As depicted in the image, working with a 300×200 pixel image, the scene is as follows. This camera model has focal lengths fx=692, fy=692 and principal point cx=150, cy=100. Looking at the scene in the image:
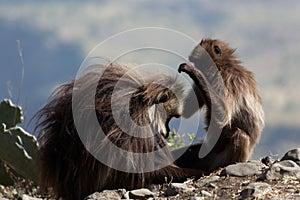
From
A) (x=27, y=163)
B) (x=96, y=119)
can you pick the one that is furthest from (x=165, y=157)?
(x=27, y=163)

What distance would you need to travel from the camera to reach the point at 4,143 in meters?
9.51

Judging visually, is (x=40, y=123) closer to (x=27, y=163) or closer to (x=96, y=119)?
(x=96, y=119)

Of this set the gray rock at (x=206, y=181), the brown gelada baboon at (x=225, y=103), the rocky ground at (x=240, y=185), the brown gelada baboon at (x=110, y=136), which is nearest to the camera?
the rocky ground at (x=240, y=185)

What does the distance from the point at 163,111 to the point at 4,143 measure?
3.20m

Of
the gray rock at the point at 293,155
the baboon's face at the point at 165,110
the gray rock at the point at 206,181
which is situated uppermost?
the baboon's face at the point at 165,110

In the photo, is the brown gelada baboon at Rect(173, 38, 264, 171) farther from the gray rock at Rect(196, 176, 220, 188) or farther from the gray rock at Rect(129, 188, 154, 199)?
the gray rock at Rect(129, 188, 154, 199)

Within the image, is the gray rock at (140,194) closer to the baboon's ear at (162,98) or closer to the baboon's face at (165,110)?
the baboon's face at (165,110)

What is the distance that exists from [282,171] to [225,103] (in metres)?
1.15

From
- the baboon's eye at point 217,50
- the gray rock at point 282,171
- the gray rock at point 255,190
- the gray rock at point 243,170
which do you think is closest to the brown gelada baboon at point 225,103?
the baboon's eye at point 217,50

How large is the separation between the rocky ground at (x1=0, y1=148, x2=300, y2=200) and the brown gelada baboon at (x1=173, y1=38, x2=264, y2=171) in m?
0.40

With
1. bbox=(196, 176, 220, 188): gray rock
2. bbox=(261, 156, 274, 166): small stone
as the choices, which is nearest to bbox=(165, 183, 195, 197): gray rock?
bbox=(196, 176, 220, 188): gray rock

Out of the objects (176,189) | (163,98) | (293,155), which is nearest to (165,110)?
(163,98)

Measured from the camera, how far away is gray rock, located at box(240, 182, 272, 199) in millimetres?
5527

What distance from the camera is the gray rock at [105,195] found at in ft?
20.7
